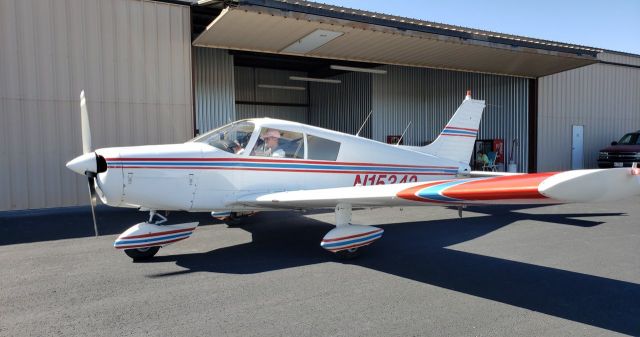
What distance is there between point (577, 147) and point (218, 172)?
1576 centimetres

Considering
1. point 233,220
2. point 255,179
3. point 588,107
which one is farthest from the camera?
point 588,107

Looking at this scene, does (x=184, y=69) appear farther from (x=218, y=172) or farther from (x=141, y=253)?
(x=141, y=253)

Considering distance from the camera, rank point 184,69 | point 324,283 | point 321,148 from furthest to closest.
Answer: point 184,69, point 321,148, point 324,283

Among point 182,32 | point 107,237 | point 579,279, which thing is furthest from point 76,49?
point 579,279

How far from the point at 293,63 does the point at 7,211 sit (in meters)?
11.4

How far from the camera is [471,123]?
325 inches

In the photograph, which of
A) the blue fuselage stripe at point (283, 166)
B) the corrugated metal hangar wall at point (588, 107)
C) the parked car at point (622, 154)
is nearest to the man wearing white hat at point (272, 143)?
the blue fuselage stripe at point (283, 166)

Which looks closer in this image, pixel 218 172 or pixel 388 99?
pixel 218 172

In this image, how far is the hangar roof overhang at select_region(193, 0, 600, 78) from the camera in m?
8.93

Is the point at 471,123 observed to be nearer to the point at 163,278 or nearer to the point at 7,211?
the point at 163,278

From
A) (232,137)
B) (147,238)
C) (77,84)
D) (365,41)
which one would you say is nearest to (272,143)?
(232,137)

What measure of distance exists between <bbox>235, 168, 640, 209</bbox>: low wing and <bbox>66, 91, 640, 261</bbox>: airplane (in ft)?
0.05

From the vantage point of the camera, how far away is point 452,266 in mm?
4785

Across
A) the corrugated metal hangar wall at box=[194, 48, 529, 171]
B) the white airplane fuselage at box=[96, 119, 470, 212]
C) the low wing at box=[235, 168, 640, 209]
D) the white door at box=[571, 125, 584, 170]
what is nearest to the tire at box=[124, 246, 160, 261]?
the white airplane fuselage at box=[96, 119, 470, 212]
